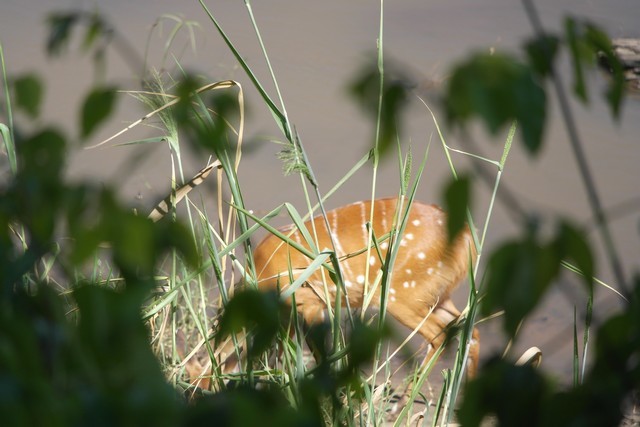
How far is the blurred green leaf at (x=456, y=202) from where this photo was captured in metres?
0.80

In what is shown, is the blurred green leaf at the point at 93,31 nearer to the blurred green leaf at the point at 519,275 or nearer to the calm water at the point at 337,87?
the blurred green leaf at the point at 519,275

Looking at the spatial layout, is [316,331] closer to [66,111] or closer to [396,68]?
[396,68]

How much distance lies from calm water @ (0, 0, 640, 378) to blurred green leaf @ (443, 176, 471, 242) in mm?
3752

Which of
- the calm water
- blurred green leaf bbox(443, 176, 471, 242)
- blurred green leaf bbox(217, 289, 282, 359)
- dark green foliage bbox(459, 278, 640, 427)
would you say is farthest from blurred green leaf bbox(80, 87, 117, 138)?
the calm water

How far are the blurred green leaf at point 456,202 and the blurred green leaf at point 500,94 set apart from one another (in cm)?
6

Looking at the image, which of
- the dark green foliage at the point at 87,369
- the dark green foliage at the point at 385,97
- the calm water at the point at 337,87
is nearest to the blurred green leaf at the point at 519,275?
the dark green foliage at the point at 385,97

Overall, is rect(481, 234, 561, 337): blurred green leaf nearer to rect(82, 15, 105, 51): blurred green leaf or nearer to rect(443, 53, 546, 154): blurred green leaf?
rect(443, 53, 546, 154): blurred green leaf

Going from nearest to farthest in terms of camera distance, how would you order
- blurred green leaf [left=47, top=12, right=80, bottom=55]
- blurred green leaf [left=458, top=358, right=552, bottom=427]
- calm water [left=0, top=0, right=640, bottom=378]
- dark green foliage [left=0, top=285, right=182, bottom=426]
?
dark green foliage [left=0, top=285, right=182, bottom=426] → blurred green leaf [left=458, top=358, right=552, bottom=427] → blurred green leaf [left=47, top=12, right=80, bottom=55] → calm water [left=0, top=0, right=640, bottom=378]

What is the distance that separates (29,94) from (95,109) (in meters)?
0.12

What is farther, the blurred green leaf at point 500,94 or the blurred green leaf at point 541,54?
the blurred green leaf at point 541,54

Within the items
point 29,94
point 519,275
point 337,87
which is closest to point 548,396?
point 519,275

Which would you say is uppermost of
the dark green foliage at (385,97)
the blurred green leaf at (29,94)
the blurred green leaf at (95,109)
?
the dark green foliage at (385,97)

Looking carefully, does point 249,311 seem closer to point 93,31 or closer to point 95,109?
point 95,109

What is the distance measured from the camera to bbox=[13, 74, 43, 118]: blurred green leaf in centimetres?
96
